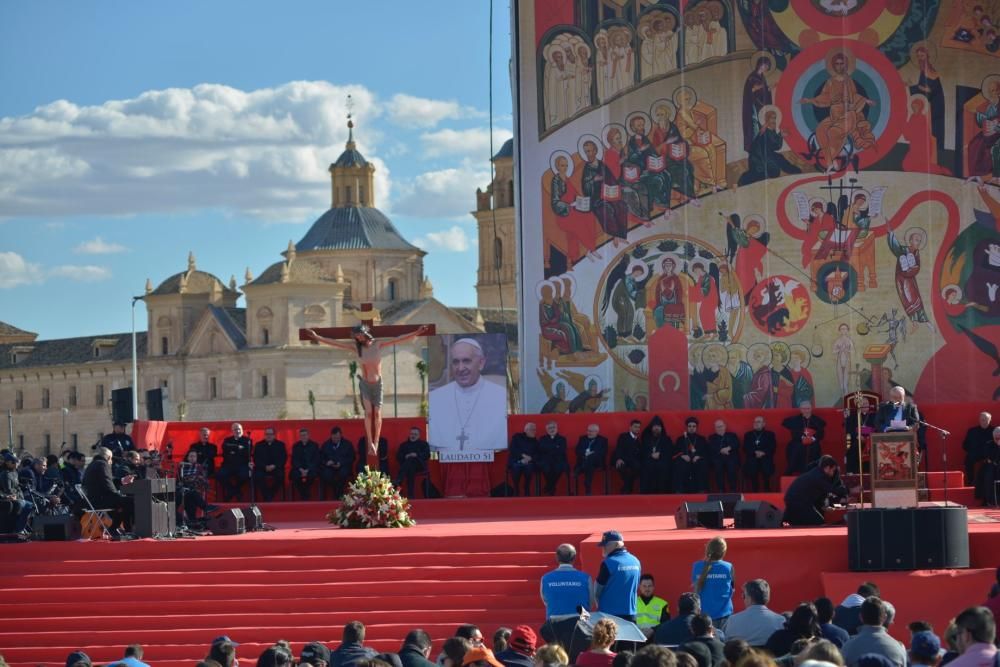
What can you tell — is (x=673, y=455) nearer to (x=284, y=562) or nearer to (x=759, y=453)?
(x=759, y=453)

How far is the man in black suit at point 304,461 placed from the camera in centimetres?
2114

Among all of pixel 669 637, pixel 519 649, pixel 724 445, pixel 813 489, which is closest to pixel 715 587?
pixel 669 637

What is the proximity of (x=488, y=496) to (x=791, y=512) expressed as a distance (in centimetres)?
586

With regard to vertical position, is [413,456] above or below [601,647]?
above

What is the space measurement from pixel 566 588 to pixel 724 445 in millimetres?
9312

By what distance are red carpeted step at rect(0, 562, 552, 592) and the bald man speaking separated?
522 centimetres

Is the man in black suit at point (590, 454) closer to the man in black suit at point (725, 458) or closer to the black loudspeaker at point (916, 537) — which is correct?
the man in black suit at point (725, 458)

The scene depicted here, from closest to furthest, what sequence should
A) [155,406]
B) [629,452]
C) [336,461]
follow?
[629,452], [336,461], [155,406]

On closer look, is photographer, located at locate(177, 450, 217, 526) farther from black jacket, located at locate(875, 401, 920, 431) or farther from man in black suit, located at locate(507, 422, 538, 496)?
black jacket, located at locate(875, 401, 920, 431)

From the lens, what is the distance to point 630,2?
24359mm

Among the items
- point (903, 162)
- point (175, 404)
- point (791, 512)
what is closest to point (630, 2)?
point (903, 162)

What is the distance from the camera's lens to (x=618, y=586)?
1198 cm

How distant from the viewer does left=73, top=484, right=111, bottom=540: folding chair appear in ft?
55.0

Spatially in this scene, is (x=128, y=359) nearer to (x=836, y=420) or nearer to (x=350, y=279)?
(x=350, y=279)
